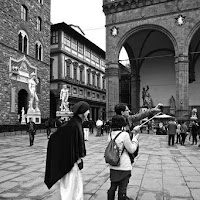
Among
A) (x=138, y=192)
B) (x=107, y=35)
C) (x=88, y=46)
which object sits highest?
(x=88, y=46)

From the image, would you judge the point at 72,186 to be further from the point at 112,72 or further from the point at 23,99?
the point at 23,99

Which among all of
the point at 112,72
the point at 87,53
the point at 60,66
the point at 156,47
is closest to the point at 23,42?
the point at 60,66

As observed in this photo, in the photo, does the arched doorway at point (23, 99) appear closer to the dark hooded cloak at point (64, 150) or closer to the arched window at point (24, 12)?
the arched window at point (24, 12)

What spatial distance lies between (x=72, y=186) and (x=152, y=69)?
29.5m

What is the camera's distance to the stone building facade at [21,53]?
909 inches

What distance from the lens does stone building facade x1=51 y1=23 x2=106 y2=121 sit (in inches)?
1369

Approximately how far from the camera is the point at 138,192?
16.1 ft

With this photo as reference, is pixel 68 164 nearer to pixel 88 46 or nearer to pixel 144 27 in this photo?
pixel 144 27

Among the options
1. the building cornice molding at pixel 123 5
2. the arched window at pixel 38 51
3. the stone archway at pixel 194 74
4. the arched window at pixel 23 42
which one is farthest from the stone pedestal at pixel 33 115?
the stone archway at pixel 194 74

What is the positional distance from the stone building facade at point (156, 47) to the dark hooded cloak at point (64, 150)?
2076 centimetres

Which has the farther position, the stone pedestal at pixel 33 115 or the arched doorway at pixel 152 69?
the arched doorway at pixel 152 69

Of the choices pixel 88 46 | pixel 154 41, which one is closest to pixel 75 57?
pixel 88 46

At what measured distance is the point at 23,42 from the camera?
26188 millimetres

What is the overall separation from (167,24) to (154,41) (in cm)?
723
